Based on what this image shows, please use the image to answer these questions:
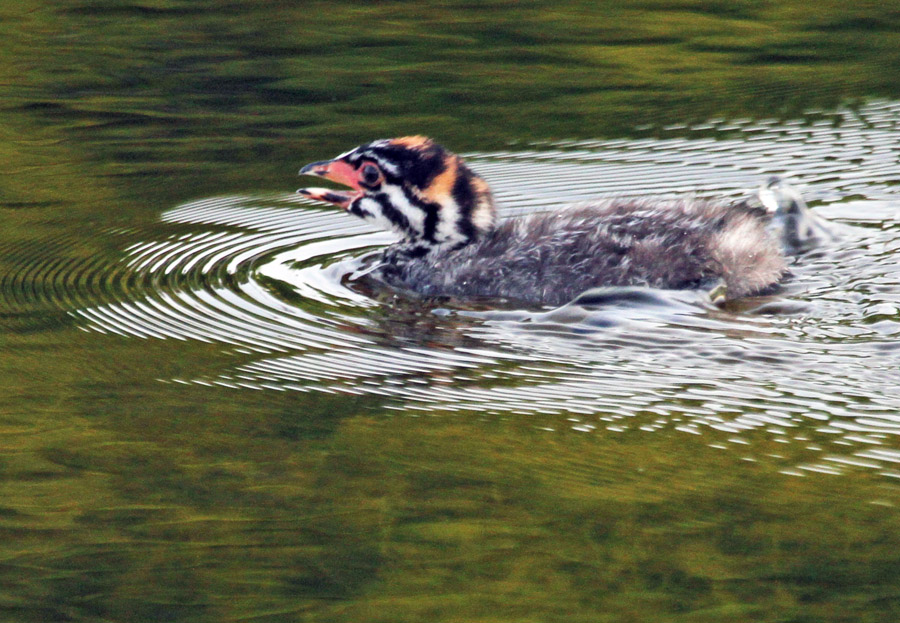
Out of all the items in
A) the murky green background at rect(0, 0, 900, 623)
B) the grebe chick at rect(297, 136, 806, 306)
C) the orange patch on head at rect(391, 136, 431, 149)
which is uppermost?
the orange patch on head at rect(391, 136, 431, 149)

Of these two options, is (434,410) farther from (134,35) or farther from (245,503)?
(134,35)

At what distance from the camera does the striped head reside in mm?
7379

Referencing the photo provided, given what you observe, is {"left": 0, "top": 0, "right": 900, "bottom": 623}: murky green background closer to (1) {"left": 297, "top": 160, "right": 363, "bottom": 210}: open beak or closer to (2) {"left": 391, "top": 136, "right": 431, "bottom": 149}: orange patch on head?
(1) {"left": 297, "top": 160, "right": 363, "bottom": 210}: open beak

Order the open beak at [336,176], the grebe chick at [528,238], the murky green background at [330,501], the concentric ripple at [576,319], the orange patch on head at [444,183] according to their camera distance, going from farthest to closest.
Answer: the open beak at [336,176], the orange patch on head at [444,183], the grebe chick at [528,238], the concentric ripple at [576,319], the murky green background at [330,501]

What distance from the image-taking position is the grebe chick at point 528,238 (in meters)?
6.70

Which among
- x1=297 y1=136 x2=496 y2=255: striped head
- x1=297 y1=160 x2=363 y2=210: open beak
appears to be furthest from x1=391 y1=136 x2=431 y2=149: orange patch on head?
x1=297 y1=160 x2=363 y2=210: open beak

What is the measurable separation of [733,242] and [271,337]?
2257mm

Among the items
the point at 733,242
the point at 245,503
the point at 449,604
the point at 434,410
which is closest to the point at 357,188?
the point at 733,242

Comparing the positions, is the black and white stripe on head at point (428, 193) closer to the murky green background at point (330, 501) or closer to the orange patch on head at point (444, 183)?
the orange patch on head at point (444, 183)

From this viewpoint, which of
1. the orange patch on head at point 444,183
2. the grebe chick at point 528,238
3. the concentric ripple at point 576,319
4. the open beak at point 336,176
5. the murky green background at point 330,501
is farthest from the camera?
the open beak at point 336,176

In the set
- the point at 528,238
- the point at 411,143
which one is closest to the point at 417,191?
the point at 411,143

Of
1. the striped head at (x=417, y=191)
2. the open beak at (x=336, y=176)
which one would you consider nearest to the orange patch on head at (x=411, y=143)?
the striped head at (x=417, y=191)

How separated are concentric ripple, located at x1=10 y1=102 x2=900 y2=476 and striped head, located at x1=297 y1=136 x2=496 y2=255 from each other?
37 centimetres

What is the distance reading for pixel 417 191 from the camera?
7.42 meters
